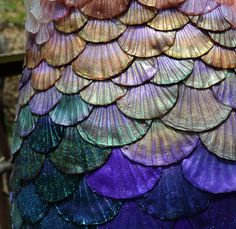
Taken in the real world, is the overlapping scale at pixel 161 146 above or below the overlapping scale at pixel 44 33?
below

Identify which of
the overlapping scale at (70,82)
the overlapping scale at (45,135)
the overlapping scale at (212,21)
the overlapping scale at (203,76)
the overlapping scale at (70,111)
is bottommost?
the overlapping scale at (45,135)

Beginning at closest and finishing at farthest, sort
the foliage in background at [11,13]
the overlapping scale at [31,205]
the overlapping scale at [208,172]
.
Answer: the overlapping scale at [208,172]
the overlapping scale at [31,205]
the foliage in background at [11,13]

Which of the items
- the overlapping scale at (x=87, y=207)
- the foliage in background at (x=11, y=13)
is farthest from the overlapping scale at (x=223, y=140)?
the foliage in background at (x=11, y=13)

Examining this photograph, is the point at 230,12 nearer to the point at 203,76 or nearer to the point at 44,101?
the point at 203,76

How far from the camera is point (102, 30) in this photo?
1.08m

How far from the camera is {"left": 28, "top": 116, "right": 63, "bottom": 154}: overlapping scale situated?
3.61 ft

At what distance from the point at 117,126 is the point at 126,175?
4.2 inches

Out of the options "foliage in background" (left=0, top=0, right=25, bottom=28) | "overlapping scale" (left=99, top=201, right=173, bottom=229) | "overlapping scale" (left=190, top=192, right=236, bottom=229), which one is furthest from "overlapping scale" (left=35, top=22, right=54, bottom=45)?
"foliage in background" (left=0, top=0, right=25, bottom=28)

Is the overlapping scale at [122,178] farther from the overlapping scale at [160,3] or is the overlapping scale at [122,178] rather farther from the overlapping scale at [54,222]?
the overlapping scale at [160,3]

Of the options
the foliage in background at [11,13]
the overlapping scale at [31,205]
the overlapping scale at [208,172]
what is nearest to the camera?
the overlapping scale at [208,172]

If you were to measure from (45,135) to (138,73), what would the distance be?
0.85 feet

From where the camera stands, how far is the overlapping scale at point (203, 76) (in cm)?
104

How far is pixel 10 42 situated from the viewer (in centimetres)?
447

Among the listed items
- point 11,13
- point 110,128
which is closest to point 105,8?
point 110,128
